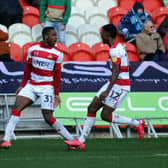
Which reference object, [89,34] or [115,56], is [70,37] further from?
[115,56]

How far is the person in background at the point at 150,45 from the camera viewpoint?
1627 centimetres

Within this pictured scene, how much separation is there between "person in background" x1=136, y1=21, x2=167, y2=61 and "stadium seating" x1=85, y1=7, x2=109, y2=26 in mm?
1990

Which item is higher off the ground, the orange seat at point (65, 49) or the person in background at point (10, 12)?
the person in background at point (10, 12)

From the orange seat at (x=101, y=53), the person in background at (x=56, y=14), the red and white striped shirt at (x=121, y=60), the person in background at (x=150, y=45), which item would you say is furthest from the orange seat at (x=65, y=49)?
the red and white striped shirt at (x=121, y=60)

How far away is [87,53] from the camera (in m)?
16.4

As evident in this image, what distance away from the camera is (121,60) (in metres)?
11.3

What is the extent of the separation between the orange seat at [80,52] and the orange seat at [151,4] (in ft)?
12.1

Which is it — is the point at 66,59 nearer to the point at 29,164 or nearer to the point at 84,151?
the point at 84,151

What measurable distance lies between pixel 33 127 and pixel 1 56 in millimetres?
1653

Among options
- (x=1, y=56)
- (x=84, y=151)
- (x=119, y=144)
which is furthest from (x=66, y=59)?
(x=84, y=151)

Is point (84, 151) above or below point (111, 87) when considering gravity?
below

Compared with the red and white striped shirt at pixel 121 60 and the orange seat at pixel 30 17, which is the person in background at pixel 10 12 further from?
the red and white striped shirt at pixel 121 60

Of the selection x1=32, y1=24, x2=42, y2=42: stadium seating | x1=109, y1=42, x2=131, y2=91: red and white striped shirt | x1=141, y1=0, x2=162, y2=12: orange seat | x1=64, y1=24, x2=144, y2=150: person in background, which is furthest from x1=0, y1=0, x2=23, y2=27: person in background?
x1=109, y1=42, x2=131, y2=91: red and white striped shirt

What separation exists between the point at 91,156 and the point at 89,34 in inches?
330
